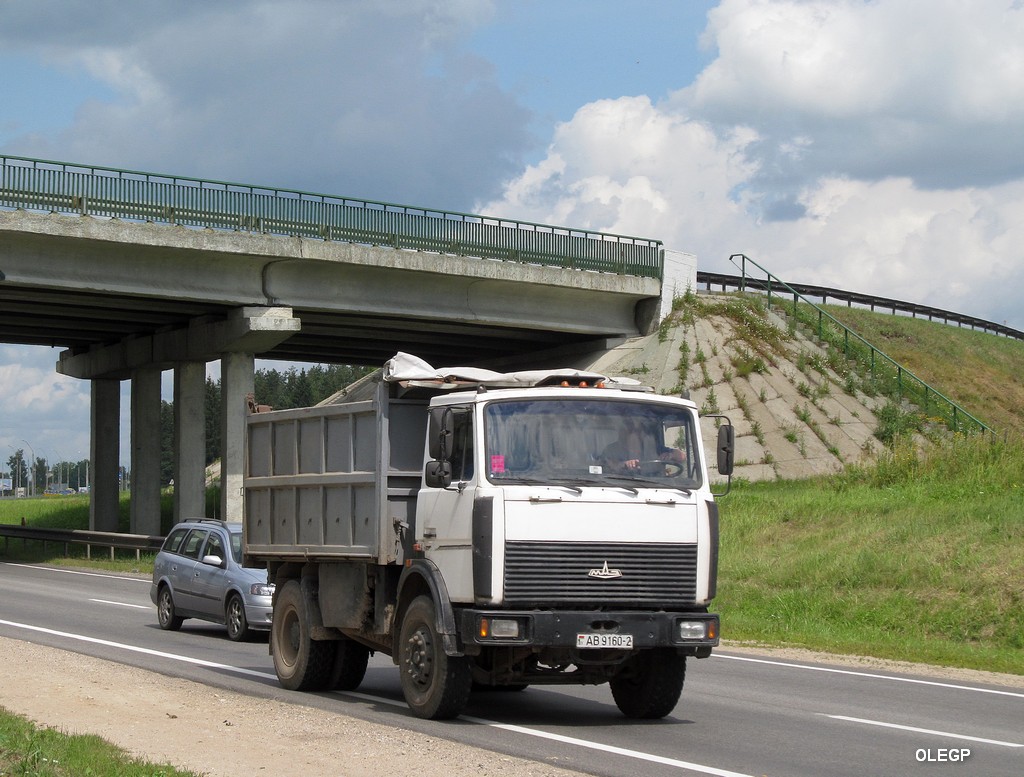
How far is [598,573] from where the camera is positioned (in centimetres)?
1003

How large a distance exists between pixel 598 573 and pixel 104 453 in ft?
130

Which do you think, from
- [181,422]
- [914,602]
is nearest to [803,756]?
[914,602]

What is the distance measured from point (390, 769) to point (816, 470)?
2947 cm

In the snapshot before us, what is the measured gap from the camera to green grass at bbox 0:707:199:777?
7.65 meters

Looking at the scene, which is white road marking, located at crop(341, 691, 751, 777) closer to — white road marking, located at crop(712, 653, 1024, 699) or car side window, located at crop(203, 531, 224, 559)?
white road marking, located at crop(712, 653, 1024, 699)

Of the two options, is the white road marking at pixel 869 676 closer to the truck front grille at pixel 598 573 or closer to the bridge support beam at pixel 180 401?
the truck front grille at pixel 598 573

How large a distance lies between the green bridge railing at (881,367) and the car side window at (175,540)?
82.4 feet

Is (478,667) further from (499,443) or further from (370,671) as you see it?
(370,671)

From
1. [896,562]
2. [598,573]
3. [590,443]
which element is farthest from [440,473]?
[896,562]

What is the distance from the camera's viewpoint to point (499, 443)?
10211mm

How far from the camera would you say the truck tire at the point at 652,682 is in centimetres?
1091

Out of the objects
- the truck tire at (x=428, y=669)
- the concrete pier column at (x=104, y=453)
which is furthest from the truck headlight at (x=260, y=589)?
the concrete pier column at (x=104, y=453)

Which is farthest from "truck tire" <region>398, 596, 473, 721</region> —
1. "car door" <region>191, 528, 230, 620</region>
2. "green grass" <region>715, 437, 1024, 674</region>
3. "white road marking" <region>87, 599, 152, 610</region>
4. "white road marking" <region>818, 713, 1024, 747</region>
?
"white road marking" <region>87, 599, 152, 610</region>

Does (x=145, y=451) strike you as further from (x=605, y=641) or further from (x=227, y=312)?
(x=605, y=641)
